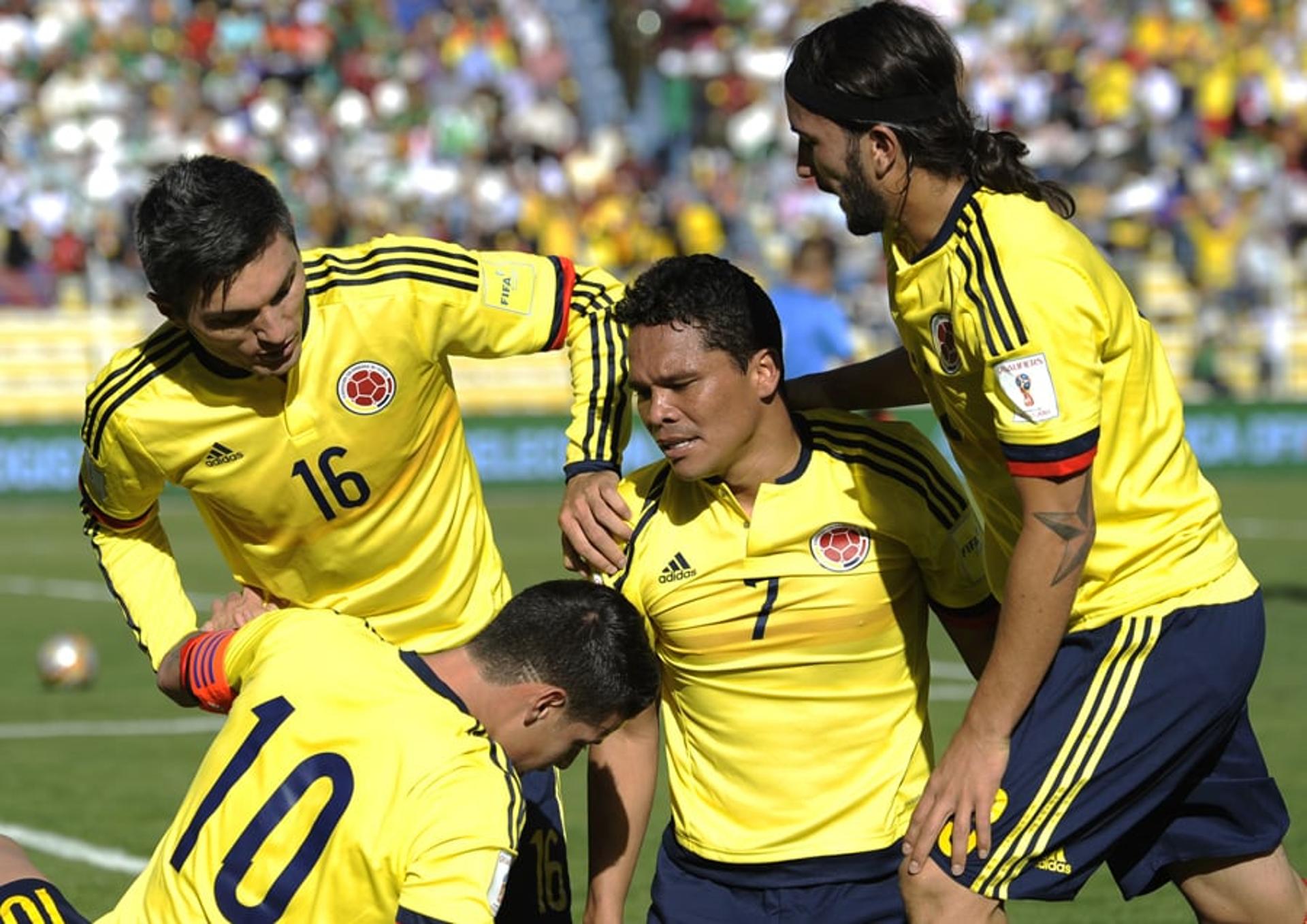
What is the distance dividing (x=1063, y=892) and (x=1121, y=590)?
24.7 inches

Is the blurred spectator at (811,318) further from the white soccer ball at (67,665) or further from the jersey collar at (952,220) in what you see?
the jersey collar at (952,220)

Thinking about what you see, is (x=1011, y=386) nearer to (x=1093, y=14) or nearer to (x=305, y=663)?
(x=305, y=663)

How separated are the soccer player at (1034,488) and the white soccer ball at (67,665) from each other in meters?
8.14

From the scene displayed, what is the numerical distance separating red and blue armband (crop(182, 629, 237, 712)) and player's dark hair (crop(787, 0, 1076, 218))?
5.55 feet

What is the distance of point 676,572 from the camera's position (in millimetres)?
4809

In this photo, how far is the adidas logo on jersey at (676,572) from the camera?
189 inches

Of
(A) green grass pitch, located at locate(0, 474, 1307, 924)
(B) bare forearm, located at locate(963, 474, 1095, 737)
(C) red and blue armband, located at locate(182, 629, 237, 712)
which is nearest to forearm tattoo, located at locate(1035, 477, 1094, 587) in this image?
(B) bare forearm, located at locate(963, 474, 1095, 737)

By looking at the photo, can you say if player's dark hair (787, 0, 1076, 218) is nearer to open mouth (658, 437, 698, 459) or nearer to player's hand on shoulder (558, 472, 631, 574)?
open mouth (658, 437, 698, 459)

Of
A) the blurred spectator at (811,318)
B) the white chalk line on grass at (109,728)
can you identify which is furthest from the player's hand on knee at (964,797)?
the blurred spectator at (811,318)

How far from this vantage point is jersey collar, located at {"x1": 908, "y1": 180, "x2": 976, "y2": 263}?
164 inches

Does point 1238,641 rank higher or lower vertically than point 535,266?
lower

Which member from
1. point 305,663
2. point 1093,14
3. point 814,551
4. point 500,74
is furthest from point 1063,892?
point 1093,14

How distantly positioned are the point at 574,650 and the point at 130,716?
7.16 metres

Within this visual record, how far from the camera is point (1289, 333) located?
79.3 ft
